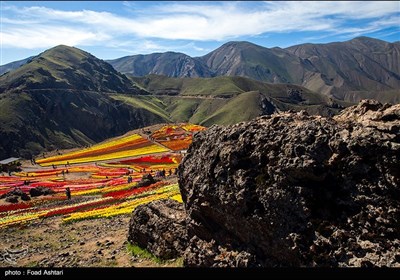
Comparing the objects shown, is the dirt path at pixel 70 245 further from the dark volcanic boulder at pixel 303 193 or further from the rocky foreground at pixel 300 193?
the dark volcanic boulder at pixel 303 193

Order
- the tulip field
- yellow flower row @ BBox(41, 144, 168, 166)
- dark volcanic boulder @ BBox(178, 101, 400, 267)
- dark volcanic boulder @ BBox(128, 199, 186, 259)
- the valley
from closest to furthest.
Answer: dark volcanic boulder @ BBox(178, 101, 400, 267)
dark volcanic boulder @ BBox(128, 199, 186, 259)
the valley
the tulip field
yellow flower row @ BBox(41, 144, 168, 166)

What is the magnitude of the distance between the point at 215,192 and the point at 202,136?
493cm

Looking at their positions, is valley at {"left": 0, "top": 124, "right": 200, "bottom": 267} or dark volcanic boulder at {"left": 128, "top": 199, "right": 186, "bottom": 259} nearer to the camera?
dark volcanic boulder at {"left": 128, "top": 199, "right": 186, "bottom": 259}

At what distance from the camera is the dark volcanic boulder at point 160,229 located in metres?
22.2

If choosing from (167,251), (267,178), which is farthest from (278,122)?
(167,251)

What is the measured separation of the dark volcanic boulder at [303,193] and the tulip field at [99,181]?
23.4 metres

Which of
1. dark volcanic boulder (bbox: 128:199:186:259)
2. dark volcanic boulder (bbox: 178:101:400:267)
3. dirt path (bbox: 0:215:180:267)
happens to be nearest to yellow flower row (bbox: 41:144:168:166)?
dirt path (bbox: 0:215:180:267)

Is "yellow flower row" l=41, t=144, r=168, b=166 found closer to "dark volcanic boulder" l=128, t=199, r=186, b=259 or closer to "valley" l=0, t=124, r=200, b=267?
"valley" l=0, t=124, r=200, b=267

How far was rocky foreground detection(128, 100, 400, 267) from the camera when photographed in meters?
15.3

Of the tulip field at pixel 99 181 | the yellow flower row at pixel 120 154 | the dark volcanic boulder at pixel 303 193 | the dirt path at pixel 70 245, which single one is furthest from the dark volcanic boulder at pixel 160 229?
the yellow flower row at pixel 120 154

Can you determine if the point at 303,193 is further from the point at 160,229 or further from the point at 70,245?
the point at 70,245

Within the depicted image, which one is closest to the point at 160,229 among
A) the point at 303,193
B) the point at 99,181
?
the point at 303,193

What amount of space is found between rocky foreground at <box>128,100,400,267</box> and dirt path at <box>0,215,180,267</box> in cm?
490

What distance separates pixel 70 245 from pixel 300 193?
2241 cm
